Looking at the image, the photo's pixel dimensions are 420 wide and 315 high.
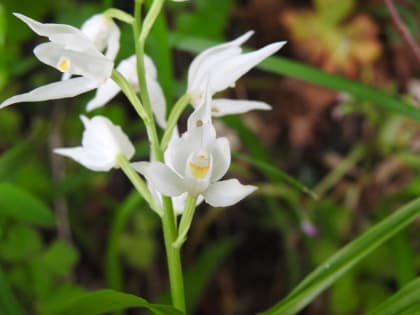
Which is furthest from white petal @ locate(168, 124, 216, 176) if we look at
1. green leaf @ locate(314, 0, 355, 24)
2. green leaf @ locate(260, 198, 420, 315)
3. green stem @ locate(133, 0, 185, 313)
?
green leaf @ locate(314, 0, 355, 24)

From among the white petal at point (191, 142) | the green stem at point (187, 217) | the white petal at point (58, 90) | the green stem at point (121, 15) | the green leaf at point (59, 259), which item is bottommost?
the green leaf at point (59, 259)

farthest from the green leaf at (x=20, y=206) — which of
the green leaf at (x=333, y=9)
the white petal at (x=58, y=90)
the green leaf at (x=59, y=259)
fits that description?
the green leaf at (x=333, y=9)

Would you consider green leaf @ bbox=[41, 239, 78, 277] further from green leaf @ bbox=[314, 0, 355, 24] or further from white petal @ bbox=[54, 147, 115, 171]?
green leaf @ bbox=[314, 0, 355, 24]

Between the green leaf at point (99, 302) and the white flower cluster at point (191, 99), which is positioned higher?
the white flower cluster at point (191, 99)

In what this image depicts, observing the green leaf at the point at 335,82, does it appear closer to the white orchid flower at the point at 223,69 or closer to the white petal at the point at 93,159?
the white orchid flower at the point at 223,69

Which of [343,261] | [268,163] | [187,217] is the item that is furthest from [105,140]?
[268,163]
